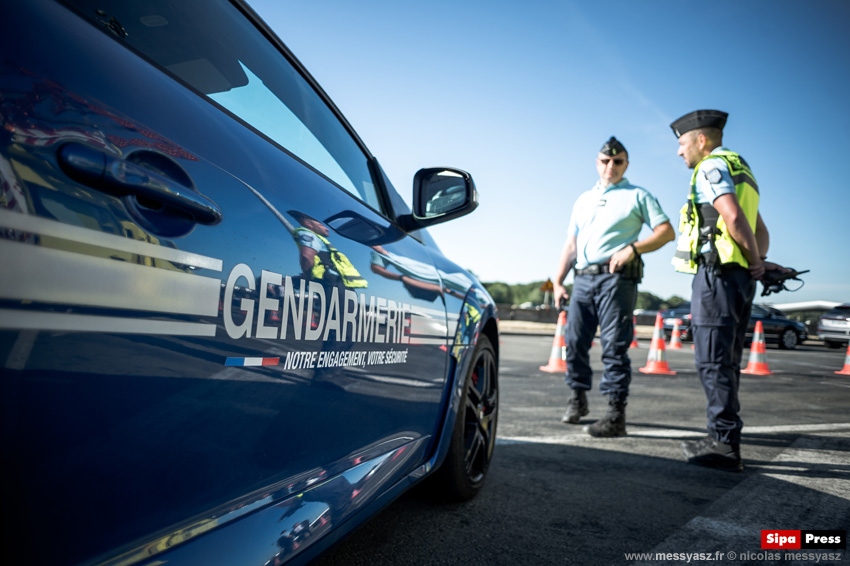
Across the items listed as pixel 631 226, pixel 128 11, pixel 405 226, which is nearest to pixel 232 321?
pixel 128 11

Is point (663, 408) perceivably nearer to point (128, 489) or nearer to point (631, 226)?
point (631, 226)

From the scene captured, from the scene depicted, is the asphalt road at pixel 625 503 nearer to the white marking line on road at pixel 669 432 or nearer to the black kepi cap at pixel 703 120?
the white marking line on road at pixel 669 432

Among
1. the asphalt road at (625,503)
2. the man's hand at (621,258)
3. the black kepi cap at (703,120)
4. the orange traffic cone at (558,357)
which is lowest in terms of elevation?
the asphalt road at (625,503)

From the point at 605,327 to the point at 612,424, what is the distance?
685 mm

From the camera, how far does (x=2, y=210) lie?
58 cm

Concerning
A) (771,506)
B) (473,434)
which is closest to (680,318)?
(771,506)

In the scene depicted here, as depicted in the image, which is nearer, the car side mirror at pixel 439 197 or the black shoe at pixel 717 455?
the car side mirror at pixel 439 197

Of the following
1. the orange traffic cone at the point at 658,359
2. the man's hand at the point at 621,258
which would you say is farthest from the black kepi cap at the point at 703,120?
the orange traffic cone at the point at 658,359

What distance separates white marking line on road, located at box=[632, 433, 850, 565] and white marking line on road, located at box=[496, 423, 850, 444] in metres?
0.68

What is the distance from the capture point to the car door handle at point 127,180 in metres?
0.67

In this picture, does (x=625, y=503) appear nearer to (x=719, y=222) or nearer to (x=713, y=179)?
(x=719, y=222)

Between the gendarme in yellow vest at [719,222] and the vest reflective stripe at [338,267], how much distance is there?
8.53 ft

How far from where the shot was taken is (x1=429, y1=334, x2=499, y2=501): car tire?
2.25m

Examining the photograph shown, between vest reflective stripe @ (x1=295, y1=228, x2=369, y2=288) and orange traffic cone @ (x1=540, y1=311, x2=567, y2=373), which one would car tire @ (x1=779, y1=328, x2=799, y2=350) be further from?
vest reflective stripe @ (x1=295, y1=228, x2=369, y2=288)
